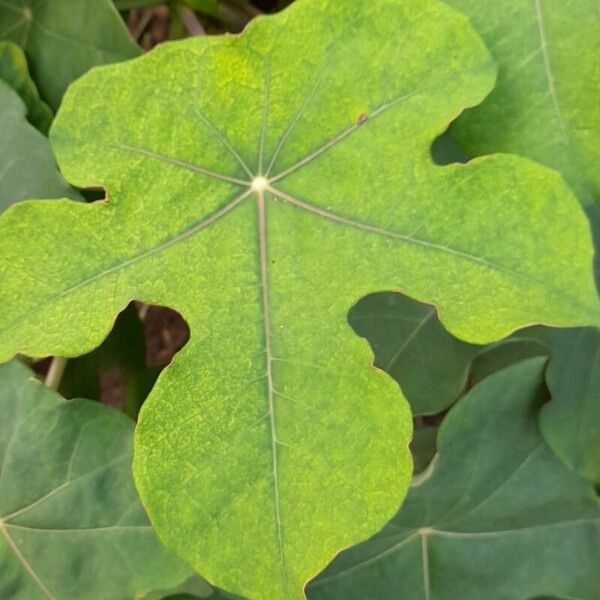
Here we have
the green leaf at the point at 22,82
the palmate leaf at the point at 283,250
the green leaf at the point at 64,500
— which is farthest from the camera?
the green leaf at the point at 22,82

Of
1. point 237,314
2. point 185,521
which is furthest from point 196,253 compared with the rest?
point 185,521

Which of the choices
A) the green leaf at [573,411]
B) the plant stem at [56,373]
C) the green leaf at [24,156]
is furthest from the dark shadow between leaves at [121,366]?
the green leaf at [573,411]

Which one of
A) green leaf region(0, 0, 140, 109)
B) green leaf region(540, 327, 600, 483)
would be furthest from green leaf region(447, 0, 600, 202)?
green leaf region(0, 0, 140, 109)

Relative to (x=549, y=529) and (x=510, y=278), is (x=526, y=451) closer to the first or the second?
(x=549, y=529)

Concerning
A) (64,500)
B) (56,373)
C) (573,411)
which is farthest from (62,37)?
(573,411)

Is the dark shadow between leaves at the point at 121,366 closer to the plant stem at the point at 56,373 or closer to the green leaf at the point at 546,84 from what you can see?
the plant stem at the point at 56,373

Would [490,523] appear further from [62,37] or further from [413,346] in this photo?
[62,37]
